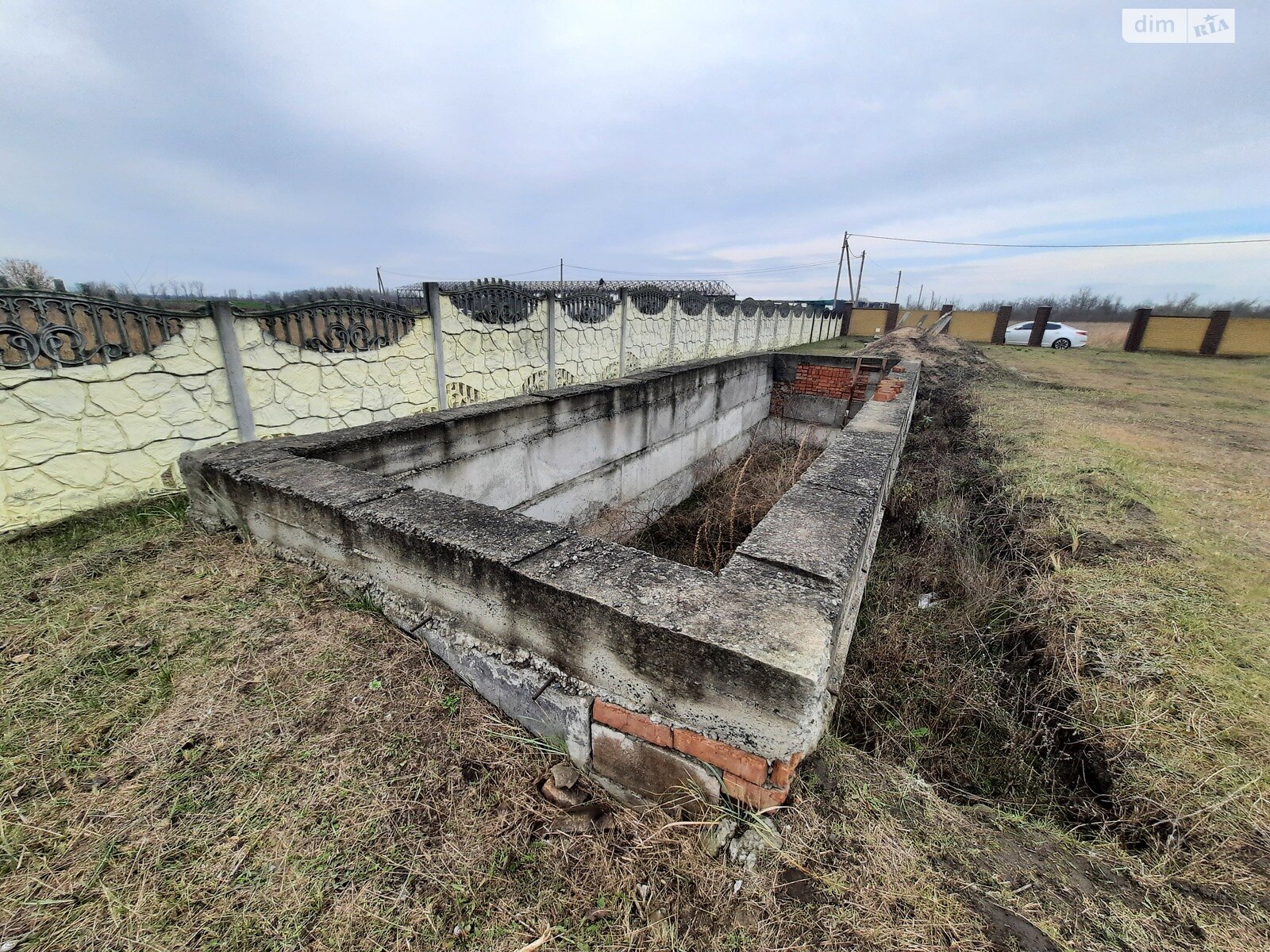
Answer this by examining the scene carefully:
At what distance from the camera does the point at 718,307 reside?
11.0m

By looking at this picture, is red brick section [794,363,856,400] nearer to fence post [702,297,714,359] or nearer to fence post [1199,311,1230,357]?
fence post [702,297,714,359]

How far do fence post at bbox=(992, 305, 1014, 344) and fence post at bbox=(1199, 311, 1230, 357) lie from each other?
594cm

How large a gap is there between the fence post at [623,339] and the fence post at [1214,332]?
21.3m

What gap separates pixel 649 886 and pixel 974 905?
72 centimetres

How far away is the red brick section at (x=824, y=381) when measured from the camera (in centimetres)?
723

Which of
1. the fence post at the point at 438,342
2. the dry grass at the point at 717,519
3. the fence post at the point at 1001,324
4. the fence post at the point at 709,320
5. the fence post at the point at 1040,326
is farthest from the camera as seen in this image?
the fence post at the point at 1001,324

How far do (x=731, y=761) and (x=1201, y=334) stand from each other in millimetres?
25213

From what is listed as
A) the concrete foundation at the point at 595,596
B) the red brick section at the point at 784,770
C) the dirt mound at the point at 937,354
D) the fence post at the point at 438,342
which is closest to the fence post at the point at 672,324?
the dirt mound at the point at 937,354

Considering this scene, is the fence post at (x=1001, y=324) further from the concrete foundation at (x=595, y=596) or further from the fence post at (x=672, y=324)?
the concrete foundation at (x=595, y=596)

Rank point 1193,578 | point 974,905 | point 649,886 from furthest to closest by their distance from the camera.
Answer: point 1193,578, point 649,886, point 974,905

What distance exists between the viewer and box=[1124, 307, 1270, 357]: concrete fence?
1585cm

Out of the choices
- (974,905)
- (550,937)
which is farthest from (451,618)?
(974,905)

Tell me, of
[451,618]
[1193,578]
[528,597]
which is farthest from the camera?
[1193,578]

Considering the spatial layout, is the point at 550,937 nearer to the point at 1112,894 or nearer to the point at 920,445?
the point at 1112,894
